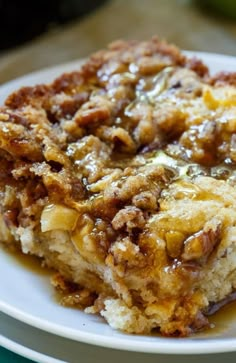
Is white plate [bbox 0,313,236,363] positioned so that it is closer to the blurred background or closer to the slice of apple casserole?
the slice of apple casserole

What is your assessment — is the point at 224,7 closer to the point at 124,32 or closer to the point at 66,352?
the point at 124,32

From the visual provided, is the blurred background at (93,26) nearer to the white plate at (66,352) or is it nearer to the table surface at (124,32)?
the table surface at (124,32)

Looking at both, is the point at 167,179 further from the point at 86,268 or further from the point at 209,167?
the point at 86,268

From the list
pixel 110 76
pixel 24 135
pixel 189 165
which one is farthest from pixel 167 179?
pixel 110 76

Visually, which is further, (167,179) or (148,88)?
(148,88)

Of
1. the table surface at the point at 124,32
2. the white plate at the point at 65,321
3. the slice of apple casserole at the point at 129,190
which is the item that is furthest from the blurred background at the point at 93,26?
the white plate at the point at 65,321

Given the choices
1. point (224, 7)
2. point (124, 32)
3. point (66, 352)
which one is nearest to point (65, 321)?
point (66, 352)
